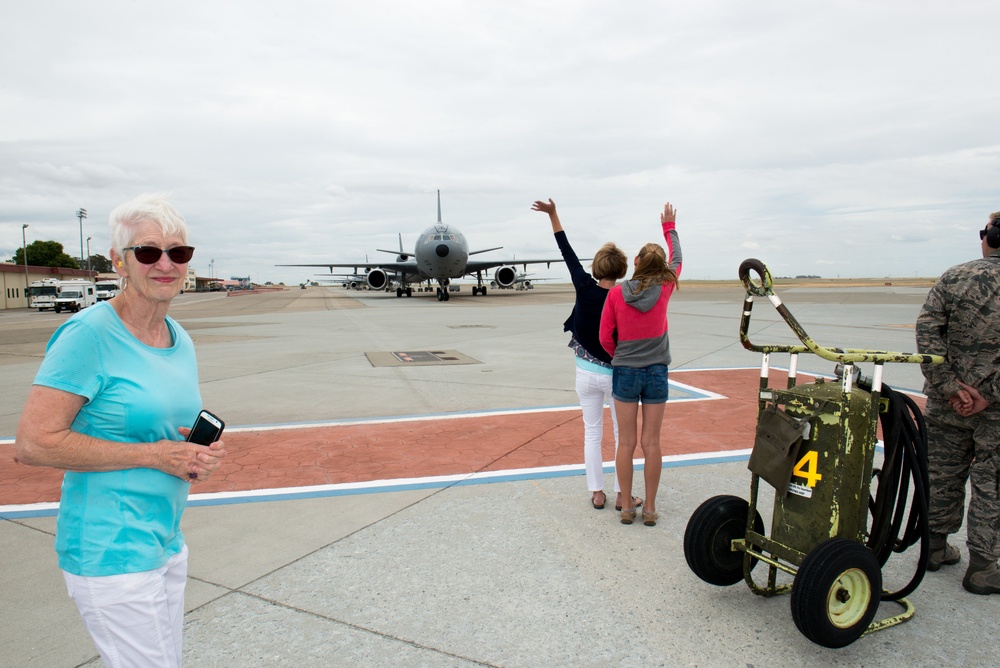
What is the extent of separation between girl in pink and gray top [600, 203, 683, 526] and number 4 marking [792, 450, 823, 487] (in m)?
1.17

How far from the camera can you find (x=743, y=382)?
29.3ft

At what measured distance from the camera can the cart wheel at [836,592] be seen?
254 centimetres

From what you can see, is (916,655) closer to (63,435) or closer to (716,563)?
(716,563)

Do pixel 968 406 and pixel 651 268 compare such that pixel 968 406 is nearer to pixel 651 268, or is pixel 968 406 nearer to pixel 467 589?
pixel 651 268

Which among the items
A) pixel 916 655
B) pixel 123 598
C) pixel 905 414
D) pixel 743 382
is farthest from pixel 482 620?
pixel 743 382

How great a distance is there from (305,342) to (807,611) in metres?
13.6

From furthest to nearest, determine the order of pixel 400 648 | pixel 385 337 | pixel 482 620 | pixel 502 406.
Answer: pixel 385 337 < pixel 502 406 < pixel 482 620 < pixel 400 648

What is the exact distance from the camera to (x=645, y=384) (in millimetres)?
3957

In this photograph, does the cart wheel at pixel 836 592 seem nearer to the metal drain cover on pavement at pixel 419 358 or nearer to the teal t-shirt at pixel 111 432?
the teal t-shirt at pixel 111 432

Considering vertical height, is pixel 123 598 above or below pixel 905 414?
below

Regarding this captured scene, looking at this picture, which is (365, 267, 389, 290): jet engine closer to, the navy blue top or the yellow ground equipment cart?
the navy blue top

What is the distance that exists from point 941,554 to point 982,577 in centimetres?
27

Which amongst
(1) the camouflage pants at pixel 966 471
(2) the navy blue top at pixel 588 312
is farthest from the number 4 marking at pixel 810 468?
(2) the navy blue top at pixel 588 312

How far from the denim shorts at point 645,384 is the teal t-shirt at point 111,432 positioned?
2.77 meters
